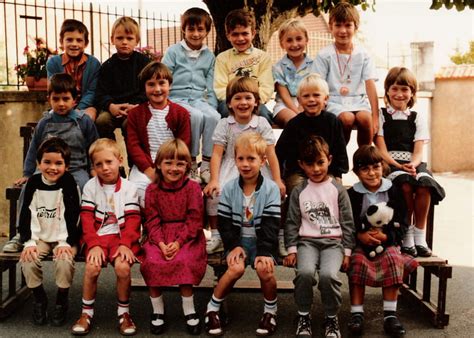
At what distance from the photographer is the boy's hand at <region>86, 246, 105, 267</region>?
3982 millimetres

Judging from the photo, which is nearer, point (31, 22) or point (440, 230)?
point (440, 230)

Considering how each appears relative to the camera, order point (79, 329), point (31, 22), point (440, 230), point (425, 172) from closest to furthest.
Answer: point (79, 329) < point (425, 172) < point (440, 230) < point (31, 22)

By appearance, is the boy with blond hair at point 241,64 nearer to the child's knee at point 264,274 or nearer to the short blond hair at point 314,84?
the short blond hair at point 314,84

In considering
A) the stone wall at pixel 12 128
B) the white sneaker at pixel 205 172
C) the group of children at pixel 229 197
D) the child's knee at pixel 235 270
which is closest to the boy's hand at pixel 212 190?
the group of children at pixel 229 197

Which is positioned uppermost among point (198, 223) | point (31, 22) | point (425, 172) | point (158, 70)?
point (31, 22)

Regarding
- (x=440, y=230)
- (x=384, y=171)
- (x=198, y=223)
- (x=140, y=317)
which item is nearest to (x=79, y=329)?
(x=140, y=317)

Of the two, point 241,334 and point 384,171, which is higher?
point 384,171

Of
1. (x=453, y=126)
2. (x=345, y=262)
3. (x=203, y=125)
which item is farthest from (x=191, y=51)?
(x=453, y=126)

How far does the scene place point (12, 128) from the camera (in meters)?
7.15

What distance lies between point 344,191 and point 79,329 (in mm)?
1955

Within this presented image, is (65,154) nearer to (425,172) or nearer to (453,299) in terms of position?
(425,172)

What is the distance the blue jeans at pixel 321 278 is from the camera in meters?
3.87

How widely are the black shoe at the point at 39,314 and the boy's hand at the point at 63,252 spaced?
1.32 feet

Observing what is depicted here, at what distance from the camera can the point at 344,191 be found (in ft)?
13.6
